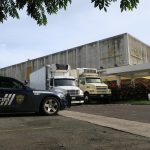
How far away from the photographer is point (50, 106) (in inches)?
550

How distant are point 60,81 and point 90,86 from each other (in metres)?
4.50

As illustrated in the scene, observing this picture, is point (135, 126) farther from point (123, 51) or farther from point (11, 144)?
point (123, 51)

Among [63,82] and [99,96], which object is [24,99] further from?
[99,96]

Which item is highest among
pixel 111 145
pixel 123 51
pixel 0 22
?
pixel 123 51

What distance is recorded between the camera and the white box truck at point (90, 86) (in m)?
29.2

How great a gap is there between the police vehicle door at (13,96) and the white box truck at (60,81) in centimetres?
1050

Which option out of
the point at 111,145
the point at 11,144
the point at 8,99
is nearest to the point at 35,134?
the point at 11,144

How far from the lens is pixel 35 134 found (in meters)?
8.28

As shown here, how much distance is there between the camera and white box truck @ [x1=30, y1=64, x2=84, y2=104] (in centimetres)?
2478

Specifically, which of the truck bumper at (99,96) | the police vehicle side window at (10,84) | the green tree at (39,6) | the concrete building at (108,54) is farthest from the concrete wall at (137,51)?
the green tree at (39,6)

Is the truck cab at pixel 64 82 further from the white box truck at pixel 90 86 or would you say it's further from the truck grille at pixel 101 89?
the truck grille at pixel 101 89

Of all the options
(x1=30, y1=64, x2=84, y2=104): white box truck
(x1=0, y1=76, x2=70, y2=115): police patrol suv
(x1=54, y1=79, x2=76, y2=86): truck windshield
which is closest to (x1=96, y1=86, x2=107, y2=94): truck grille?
(x1=30, y1=64, x2=84, y2=104): white box truck

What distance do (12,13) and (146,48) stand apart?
164 ft

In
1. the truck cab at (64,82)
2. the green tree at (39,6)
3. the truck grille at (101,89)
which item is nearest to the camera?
the green tree at (39,6)
